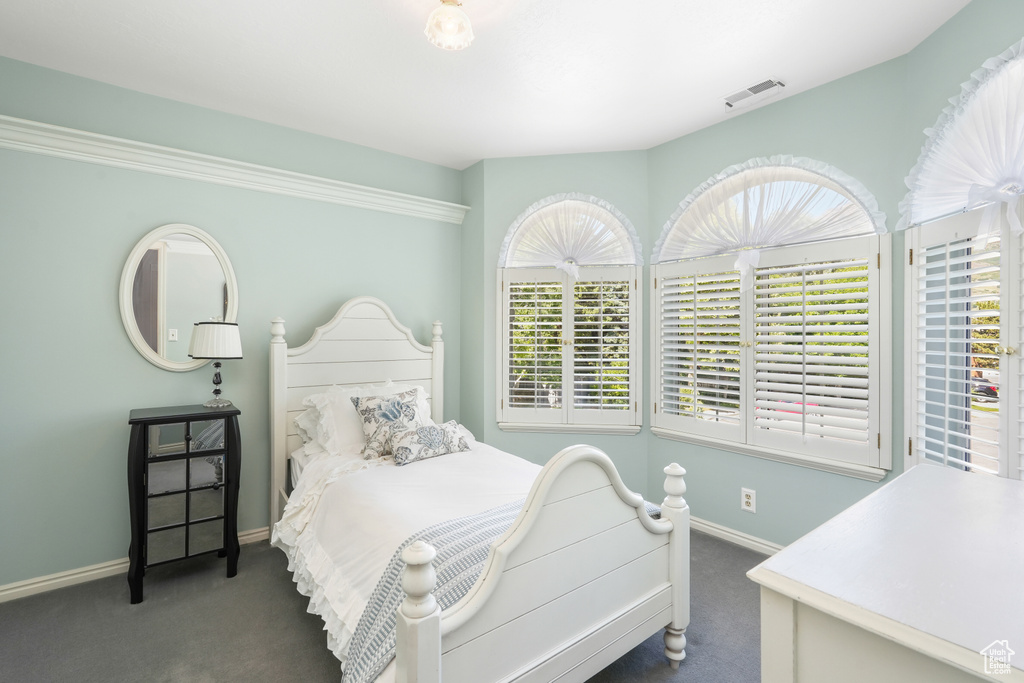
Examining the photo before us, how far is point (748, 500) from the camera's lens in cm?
292

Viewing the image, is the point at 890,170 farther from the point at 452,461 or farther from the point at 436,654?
the point at 436,654

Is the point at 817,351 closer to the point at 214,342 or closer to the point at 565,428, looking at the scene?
the point at 565,428

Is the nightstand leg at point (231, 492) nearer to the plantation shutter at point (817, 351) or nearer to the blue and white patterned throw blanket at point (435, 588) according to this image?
the blue and white patterned throw blanket at point (435, 588)

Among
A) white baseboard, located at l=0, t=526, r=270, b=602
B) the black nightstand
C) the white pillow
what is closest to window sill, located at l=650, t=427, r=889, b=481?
the white pillow

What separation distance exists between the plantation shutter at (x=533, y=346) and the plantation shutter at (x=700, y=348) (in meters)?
0.71

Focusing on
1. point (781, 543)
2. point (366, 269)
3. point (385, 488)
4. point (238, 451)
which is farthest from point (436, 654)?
point (366, 269)

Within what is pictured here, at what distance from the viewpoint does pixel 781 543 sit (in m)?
2.76

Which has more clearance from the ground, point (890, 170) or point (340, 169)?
point (340, 169)

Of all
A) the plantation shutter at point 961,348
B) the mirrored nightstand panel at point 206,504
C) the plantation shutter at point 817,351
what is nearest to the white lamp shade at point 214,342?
the mirrored nightstand panel at point 206,504

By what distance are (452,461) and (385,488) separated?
52cm

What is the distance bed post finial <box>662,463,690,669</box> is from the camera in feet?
6.25

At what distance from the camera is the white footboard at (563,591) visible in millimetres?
1209

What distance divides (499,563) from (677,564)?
96 cm

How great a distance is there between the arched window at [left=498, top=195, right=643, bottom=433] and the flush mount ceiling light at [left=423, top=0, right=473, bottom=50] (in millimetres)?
1789
